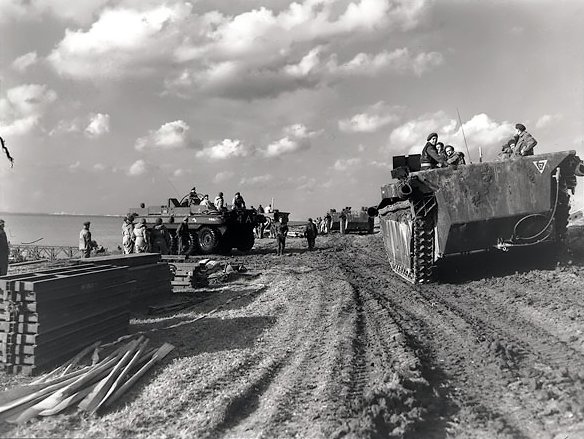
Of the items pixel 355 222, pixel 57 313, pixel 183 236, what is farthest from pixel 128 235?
pixel 355 222

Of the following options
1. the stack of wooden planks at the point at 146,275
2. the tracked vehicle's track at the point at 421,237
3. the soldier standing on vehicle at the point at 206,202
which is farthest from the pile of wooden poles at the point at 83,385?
the soldier standing on vehicle at the point at 206,202

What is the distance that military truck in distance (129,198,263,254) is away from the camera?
19578mm

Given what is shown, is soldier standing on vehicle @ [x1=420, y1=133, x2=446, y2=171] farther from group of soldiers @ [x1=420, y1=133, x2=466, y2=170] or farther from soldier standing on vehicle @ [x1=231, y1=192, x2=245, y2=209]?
soldier standing on vehicle @ [x1=231, y1=192, x2=245, y2=209]

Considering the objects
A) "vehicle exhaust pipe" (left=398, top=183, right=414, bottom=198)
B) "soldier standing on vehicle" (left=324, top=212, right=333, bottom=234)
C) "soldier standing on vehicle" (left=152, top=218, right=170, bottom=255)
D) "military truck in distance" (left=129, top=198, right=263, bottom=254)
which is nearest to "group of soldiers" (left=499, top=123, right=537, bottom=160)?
"vehicle exhaust pipe" (left=398, top=183, right=414, bottom=198)

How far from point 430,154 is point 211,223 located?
10.4 m

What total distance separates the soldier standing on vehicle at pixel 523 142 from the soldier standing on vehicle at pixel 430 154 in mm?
1511

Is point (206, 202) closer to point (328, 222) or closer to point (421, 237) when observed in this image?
point (421, 237)

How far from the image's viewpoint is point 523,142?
10594 millimetres

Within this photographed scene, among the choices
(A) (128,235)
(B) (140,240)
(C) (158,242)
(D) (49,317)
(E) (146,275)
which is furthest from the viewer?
(C) (158,242)

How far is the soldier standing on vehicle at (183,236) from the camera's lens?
781 inches

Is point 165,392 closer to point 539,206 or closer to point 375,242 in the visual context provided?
point 539,206

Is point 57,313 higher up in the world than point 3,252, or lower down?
lower down

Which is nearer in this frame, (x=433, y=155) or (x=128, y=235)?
(x=433, y=155)

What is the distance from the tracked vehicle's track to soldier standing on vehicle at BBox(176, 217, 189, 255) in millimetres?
10995
